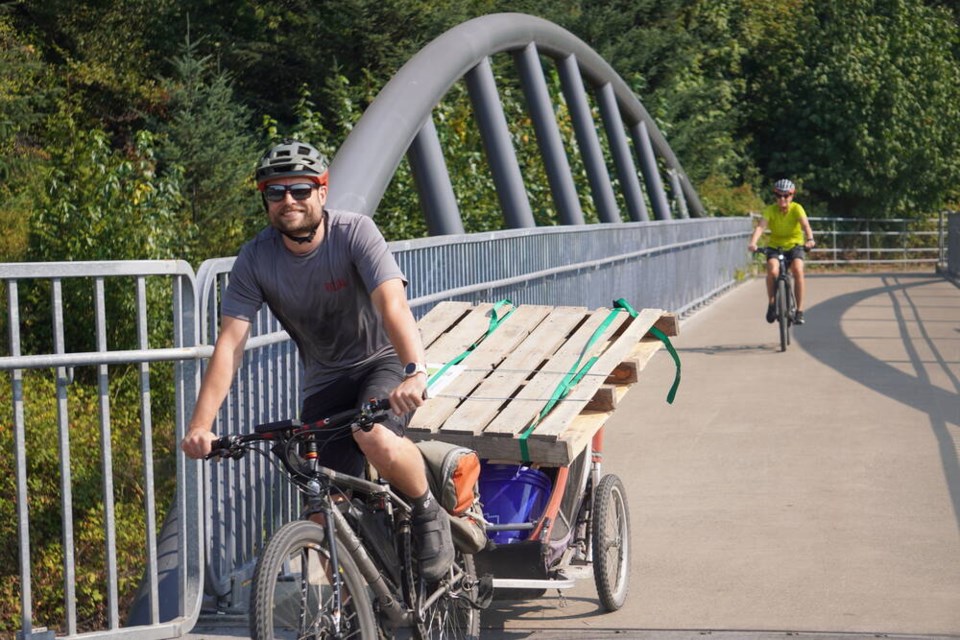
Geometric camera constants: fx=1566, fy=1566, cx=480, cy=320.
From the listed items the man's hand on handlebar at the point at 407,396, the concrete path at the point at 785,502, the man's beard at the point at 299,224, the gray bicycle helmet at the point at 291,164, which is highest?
the gray bicycle helmet at the point at 291,164

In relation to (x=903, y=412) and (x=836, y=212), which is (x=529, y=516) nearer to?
(x=903, y=412)

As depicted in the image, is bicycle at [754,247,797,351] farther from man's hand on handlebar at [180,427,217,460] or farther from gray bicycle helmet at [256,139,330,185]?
man's hand on handlebar at [180,427,217,460]

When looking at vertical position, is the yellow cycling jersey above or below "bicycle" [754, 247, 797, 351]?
above

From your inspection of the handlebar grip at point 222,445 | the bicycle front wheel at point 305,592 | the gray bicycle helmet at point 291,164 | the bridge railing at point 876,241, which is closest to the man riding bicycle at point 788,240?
the gray bicycle helmet at point 291,164

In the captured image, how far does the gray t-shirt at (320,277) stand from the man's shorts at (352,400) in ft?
0.50

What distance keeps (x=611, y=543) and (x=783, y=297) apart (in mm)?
9502

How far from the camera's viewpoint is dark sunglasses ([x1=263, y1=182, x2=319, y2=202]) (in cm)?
438

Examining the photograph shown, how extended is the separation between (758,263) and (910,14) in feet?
56.0

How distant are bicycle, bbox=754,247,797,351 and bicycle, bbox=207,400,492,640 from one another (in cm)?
1074

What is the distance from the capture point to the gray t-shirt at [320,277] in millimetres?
4469

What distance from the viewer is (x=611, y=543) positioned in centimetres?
598

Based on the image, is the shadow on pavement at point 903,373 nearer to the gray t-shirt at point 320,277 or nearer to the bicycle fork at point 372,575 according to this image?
the bicycle fork at point 372,575

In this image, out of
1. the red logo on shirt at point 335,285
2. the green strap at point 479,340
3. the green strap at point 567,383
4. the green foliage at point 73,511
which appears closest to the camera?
the red logo on shirt at point 335,285

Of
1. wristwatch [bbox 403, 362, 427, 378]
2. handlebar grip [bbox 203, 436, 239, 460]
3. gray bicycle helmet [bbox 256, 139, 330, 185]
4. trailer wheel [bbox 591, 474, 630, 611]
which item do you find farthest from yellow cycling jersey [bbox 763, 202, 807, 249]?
handlebar grip [bbox 203, 436, 239, 460]
